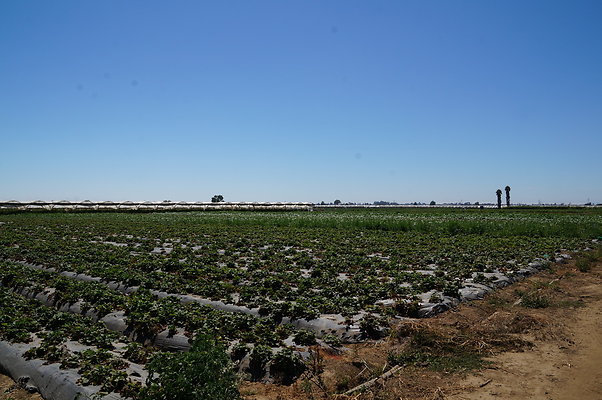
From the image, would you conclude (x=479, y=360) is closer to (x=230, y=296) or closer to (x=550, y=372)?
(x=550, y=372)

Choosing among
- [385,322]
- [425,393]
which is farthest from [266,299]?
[425,393]

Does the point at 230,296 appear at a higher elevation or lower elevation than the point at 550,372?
higher

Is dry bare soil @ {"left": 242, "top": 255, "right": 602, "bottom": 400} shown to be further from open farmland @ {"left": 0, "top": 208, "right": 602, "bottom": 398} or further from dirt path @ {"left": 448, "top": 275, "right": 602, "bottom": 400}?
open farmland @ {"left": 0, "top": 208, "right": 602, "bottom": 398}

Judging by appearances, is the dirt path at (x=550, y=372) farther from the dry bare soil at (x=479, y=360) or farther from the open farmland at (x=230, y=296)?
the open farmland at (x=230, y=296)

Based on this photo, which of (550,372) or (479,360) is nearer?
(550,372)

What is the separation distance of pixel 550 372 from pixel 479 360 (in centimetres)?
97

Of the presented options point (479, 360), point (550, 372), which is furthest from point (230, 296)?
point (550, 372)

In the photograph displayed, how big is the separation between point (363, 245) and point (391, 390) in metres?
14.1

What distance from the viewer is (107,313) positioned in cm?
877

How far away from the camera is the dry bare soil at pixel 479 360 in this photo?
5.49m

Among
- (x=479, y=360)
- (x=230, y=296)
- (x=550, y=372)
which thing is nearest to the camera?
(x=550, y=372)

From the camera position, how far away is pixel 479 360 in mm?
6574

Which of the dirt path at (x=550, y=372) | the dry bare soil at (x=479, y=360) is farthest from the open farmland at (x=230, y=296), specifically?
the dirt path at (x=550, y=372)

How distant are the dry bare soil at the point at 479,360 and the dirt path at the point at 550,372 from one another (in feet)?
0.04
